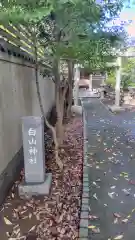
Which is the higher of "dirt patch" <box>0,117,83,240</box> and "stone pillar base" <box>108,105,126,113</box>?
"stone pillar base" <box>108,105,126,113</box>

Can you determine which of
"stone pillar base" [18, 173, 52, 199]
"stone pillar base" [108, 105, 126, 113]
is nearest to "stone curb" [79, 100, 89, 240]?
"stone pillar base" [18, 173, 52, 199]

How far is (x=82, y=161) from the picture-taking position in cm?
601

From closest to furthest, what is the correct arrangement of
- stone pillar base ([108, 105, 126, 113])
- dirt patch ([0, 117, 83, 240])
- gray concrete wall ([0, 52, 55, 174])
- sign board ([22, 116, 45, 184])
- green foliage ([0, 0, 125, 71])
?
green foliage ([0, 0, 125, 71]) < dirt patch ([0, 117, 83, 240]) < gray concrete wall ([0, 52, 55, 174]) < sign board ([22, 116, 45, 184]) < stone pillar base ([108, 105, 126, 113])

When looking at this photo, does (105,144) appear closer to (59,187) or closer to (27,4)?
(59,187)

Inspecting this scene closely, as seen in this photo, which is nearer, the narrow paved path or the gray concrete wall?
the narrow paved path

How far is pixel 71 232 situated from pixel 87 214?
444 mm

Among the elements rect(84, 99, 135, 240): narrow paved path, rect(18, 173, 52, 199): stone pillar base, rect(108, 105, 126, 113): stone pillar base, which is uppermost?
rect(108, 105, 126, 113): stone pillar base

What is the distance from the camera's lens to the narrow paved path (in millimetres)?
3510

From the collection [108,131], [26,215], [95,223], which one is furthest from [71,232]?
[108,131]

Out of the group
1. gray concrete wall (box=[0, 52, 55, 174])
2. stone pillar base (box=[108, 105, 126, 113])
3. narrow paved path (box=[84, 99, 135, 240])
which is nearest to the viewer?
narrow paved path (box=[84, 99, 135, 240])

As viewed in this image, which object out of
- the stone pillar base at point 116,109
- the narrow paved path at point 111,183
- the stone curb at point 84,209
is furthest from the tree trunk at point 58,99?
the stone pillar base at point 116,109

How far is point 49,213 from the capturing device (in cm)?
376

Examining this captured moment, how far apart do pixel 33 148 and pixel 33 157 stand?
14 centimetres

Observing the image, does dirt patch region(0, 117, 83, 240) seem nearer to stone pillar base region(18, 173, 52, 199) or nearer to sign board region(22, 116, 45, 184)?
stone pillar base region(18, 173, 52, 199)
